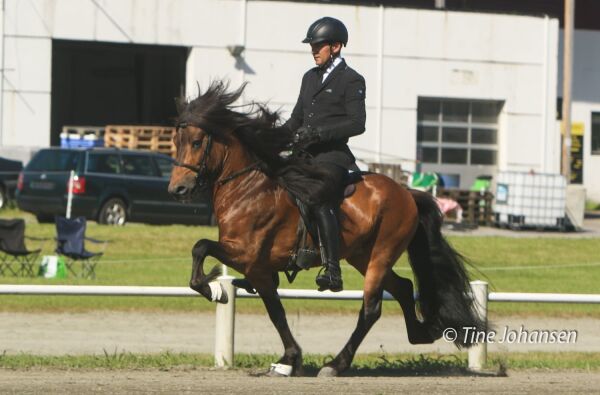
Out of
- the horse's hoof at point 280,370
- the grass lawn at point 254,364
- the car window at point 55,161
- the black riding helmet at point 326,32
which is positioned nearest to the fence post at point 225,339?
the grass lawn at point 254,364

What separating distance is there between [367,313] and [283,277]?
9995mm

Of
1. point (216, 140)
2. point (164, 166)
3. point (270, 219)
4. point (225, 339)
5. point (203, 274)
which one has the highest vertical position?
point (216, 140)

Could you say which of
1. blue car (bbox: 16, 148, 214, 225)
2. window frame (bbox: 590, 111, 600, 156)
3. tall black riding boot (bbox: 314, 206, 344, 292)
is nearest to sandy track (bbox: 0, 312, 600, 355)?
tall black riding boot (bbox: 314, 206, 344, 292)

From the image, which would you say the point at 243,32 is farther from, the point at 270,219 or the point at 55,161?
the point at 270,219

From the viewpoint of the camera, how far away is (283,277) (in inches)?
825

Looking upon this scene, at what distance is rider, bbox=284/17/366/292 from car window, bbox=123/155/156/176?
19325mm

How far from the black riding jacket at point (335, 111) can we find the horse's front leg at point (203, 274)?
53.3 inches

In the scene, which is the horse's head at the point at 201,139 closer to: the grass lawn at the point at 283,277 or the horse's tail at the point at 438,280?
the horse's tail at the point at 438,280

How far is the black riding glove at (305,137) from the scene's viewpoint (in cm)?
1077

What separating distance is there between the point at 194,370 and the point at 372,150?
28.6 m

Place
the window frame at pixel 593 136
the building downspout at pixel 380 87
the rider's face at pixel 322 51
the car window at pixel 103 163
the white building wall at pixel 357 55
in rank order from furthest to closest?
the window frame at pixel 593 136
the building downspout at pixel 380 87
the white building wall at pixel 357 55
the car window at pixel 103 163
the rider's face at pixel 322 51

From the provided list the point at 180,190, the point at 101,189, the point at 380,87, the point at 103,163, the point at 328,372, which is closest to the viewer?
the point at 180,190

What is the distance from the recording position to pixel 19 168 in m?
34.0

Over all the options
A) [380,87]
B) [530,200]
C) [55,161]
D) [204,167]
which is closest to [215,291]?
[204,167]
